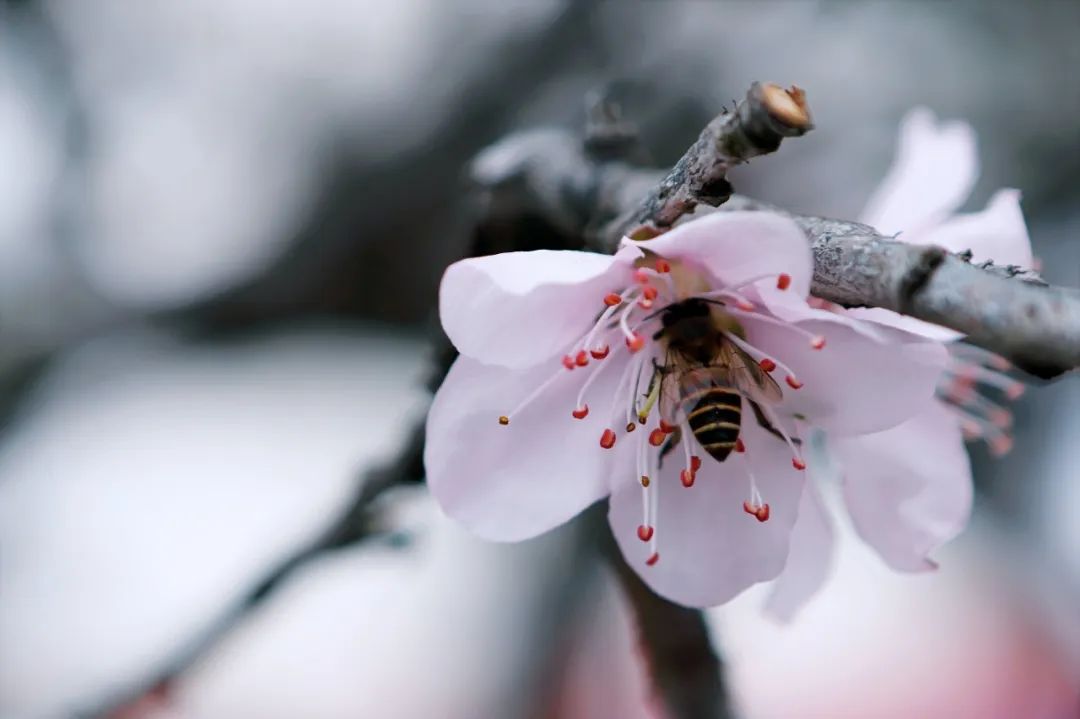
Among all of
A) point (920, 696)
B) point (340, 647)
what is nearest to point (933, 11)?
point (920, 696)

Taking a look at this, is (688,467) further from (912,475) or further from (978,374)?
(978,374)

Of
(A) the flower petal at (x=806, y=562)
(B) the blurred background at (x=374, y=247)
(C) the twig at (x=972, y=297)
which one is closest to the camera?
(C) the twig at (x=972, y=297)

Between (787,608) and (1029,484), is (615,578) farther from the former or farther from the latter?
(1029,484)

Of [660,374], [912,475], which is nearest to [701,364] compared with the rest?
[660,374]

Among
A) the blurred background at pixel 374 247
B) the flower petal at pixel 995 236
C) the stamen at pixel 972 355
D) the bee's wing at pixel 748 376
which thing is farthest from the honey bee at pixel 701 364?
the blurred background at pixel 374 247

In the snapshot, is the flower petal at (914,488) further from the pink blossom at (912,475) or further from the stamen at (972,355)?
the stamen at (972,355)
